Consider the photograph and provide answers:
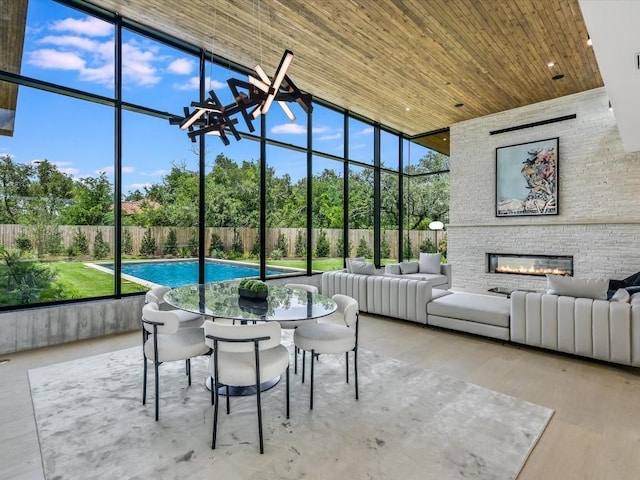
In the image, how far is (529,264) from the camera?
22.4 ft

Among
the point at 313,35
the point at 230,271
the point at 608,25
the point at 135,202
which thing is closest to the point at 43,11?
the point at 135,202

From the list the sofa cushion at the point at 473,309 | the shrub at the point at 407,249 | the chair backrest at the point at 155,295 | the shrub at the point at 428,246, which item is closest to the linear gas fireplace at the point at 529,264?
the shrub at the point at 428,246

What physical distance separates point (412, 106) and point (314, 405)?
6.12 metres

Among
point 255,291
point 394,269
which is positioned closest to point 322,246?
point 394,269

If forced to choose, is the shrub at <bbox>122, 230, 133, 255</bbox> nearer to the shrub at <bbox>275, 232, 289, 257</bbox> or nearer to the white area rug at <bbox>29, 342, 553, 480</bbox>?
the white area rug at <bbox>29, 342, 553, 480</bbox>

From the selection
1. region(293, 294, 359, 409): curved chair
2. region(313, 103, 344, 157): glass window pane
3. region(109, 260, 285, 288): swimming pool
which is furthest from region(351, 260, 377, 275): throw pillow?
region(293, 294, 359, 409): curved chair

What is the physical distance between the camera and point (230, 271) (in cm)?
566

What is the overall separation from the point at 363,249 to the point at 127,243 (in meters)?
5.01

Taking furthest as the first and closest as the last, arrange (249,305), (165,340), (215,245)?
(215,245) < (249,305) < (165,340)

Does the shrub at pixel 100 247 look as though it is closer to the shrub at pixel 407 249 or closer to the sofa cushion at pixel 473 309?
the sofa cushion at pixel 473 309

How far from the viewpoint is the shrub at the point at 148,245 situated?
4.62 m

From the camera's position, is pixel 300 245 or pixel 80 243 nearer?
pixel 80 243

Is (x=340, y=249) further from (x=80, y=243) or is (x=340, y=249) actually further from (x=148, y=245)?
(x=80, y=243)

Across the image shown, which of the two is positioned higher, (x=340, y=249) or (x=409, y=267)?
(x=340, y=249)
